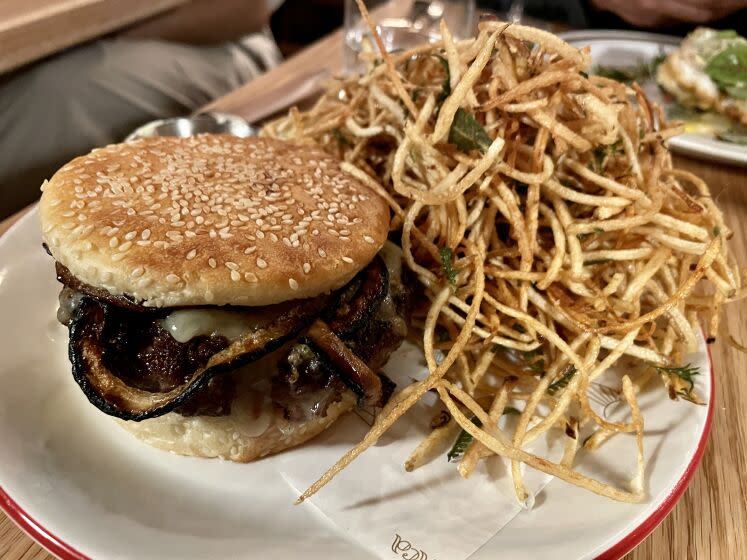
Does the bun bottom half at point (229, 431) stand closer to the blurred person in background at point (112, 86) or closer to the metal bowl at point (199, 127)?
the metal bowl at point (199, 127)

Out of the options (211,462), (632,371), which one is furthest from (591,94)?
(211,462)

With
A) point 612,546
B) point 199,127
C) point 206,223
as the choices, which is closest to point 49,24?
point 199,127

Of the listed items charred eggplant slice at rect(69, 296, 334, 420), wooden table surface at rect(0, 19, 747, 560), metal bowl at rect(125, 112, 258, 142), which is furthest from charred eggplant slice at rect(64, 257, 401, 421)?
metal bowl at rect(125, 112, 258, 142)

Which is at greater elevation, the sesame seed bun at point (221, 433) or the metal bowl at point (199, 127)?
the metal bowl at point (199, 127)

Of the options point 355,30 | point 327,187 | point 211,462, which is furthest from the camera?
point 355,30

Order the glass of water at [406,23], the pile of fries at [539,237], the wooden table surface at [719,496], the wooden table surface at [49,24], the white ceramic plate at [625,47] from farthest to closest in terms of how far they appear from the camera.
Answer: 1. the white ceramic plate at [625,47]
2. the glass of water at [406,23]
3. the wooden table surface at [49,24]
4. the pile of fries at [539,237]
5. the wooden table surface at [719,496]

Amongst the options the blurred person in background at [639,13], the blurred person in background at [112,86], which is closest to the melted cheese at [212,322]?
the blurred person in background at [112,86]

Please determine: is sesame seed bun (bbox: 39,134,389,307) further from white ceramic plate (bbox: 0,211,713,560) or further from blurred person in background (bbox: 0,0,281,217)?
blurred person in background (bbox: 0,0,281,217)

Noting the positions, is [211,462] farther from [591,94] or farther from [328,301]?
[591,94]
